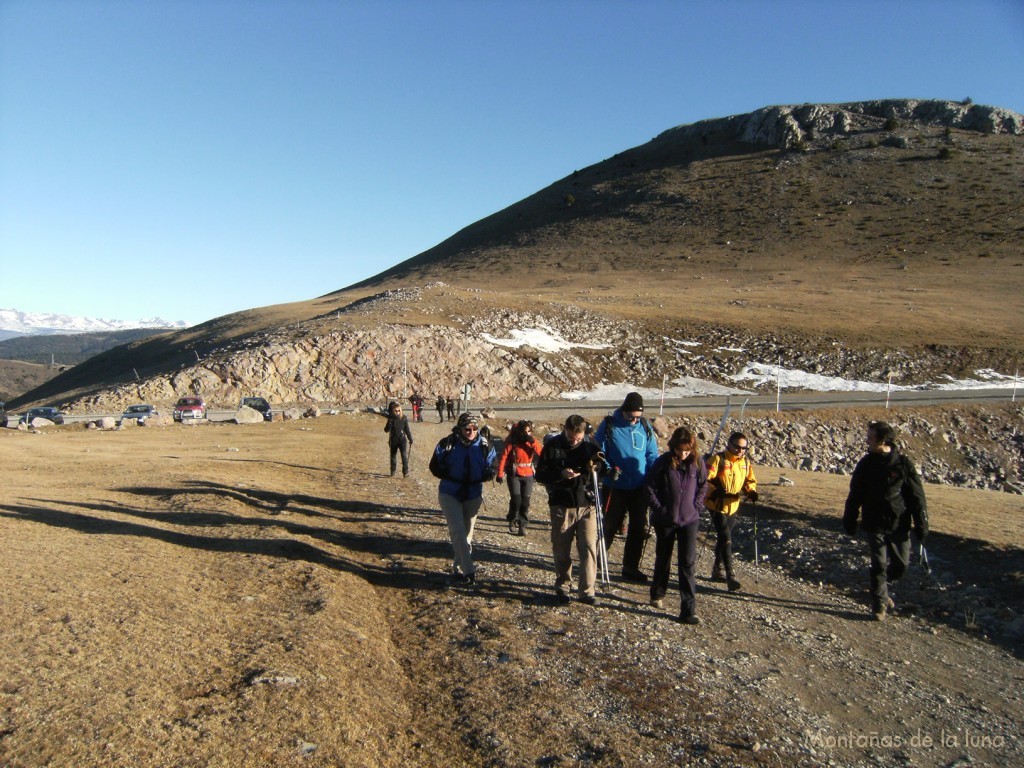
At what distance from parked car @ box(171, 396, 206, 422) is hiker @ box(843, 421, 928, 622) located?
1267 inches

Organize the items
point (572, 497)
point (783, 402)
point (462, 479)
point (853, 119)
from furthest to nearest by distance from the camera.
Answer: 1. point (853, 119)
2. point (783, 402)
3. point (462, 479)
4. point (572, 497)

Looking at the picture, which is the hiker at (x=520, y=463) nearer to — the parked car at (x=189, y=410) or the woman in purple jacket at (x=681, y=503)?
the woman in purple jacket at (x=681, y=503)

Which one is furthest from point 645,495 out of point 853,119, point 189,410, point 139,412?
point 853,119

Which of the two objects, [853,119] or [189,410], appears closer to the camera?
[189,410]

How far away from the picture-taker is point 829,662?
20.4ft

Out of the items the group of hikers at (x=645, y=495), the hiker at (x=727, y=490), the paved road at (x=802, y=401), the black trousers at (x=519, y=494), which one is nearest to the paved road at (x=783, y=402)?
the paved road at (x=802, y=401)

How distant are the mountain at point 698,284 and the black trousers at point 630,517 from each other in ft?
117

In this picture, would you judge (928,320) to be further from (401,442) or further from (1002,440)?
(401,442)

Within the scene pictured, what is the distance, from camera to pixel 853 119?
12862 cm

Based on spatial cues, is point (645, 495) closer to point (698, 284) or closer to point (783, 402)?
point (783, 402)

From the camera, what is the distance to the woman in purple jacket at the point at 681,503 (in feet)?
22.9

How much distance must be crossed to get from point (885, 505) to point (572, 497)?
332cm

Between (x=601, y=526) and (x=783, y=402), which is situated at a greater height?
(x=601, y=526)

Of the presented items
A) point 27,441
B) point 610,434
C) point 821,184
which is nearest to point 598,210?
point 821,184
